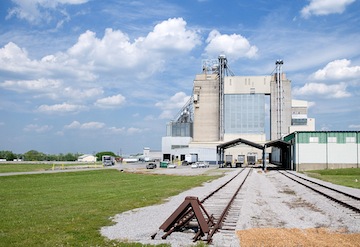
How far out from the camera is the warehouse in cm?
6688

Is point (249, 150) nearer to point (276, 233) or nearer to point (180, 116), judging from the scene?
point (180, 116)

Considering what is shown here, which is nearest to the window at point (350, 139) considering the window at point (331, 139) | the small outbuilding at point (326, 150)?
the small outbuilding at point (326, 150)

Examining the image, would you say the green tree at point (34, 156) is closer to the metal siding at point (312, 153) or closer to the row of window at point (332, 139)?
the metal siding at point (312, 153)

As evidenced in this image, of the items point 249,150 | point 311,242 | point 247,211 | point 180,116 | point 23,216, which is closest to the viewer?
point 311,242

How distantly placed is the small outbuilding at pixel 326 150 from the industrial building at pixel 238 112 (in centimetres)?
5441

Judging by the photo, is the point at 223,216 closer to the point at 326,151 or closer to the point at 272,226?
the point at 272,226

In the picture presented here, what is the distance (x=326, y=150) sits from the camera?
222ft

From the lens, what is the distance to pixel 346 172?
58.6 metres

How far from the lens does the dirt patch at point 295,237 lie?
11.2 metres

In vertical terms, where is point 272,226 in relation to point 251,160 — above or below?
below

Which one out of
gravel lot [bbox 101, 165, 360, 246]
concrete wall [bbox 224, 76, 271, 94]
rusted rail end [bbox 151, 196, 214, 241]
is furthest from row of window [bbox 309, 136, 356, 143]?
concrete wall [bbox 224, 76, 271, 94]

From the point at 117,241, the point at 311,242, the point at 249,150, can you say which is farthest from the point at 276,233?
the point at 249,150

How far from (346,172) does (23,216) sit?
51.9 meters

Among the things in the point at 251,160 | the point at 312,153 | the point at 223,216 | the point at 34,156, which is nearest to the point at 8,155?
the point at 34,156
